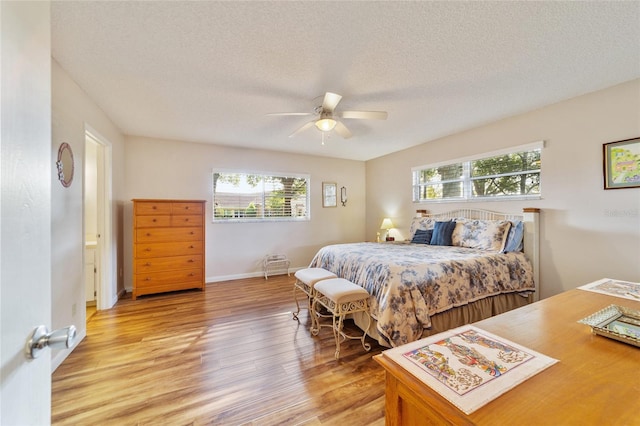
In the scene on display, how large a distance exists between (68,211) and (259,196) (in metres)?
2.88

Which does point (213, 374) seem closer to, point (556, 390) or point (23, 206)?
point (23, 206)

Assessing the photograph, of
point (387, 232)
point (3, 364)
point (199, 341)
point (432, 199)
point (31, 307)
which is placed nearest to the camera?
point (3, 364)

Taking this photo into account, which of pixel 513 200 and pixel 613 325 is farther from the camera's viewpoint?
pixel 513 200

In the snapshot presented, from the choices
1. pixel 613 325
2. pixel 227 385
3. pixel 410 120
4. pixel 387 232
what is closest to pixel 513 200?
pixel 410 120

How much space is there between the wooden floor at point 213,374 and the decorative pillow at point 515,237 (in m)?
2.08

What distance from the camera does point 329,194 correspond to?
560 cm

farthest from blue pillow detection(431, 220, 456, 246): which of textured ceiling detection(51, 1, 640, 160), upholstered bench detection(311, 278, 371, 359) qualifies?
upholstered bench detection(311, 278, 371, 359)

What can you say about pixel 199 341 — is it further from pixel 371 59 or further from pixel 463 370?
pixel 371 59

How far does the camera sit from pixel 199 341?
2.43 m

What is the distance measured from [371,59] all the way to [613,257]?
3109mm

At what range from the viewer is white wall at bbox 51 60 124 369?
6.70 ft

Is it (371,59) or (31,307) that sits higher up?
(371,59)

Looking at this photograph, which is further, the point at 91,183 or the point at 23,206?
the point at 91,183

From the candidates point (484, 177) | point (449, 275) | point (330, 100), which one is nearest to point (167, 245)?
point (330, 100)
